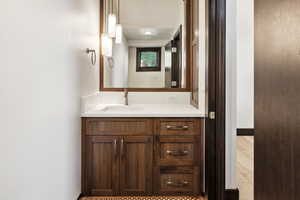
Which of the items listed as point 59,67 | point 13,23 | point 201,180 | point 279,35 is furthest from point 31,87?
point 201,180

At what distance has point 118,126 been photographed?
9.11 ft

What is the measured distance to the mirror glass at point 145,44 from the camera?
365cm

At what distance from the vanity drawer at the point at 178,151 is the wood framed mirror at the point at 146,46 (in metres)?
1.00

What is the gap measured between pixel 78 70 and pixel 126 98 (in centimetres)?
103

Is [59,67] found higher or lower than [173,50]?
lower

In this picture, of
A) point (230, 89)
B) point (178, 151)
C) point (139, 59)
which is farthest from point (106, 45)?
point (230, 89)

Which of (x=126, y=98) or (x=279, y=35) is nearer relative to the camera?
(x=279, y=35)

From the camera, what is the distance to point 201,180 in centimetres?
277

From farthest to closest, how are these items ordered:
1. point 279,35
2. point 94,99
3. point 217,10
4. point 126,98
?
point 126,98 → point 94,99 → point 217,10 → point 279,35

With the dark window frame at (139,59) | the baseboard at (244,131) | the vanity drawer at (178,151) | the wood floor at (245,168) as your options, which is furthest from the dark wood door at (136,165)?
the baseboard at (244,131)

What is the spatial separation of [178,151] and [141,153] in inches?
13.6

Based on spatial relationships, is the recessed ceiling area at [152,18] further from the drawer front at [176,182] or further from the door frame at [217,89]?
the drawer front at [176,182]

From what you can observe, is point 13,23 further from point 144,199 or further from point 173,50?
point 173,50

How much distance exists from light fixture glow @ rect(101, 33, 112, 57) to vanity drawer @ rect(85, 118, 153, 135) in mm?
1080
